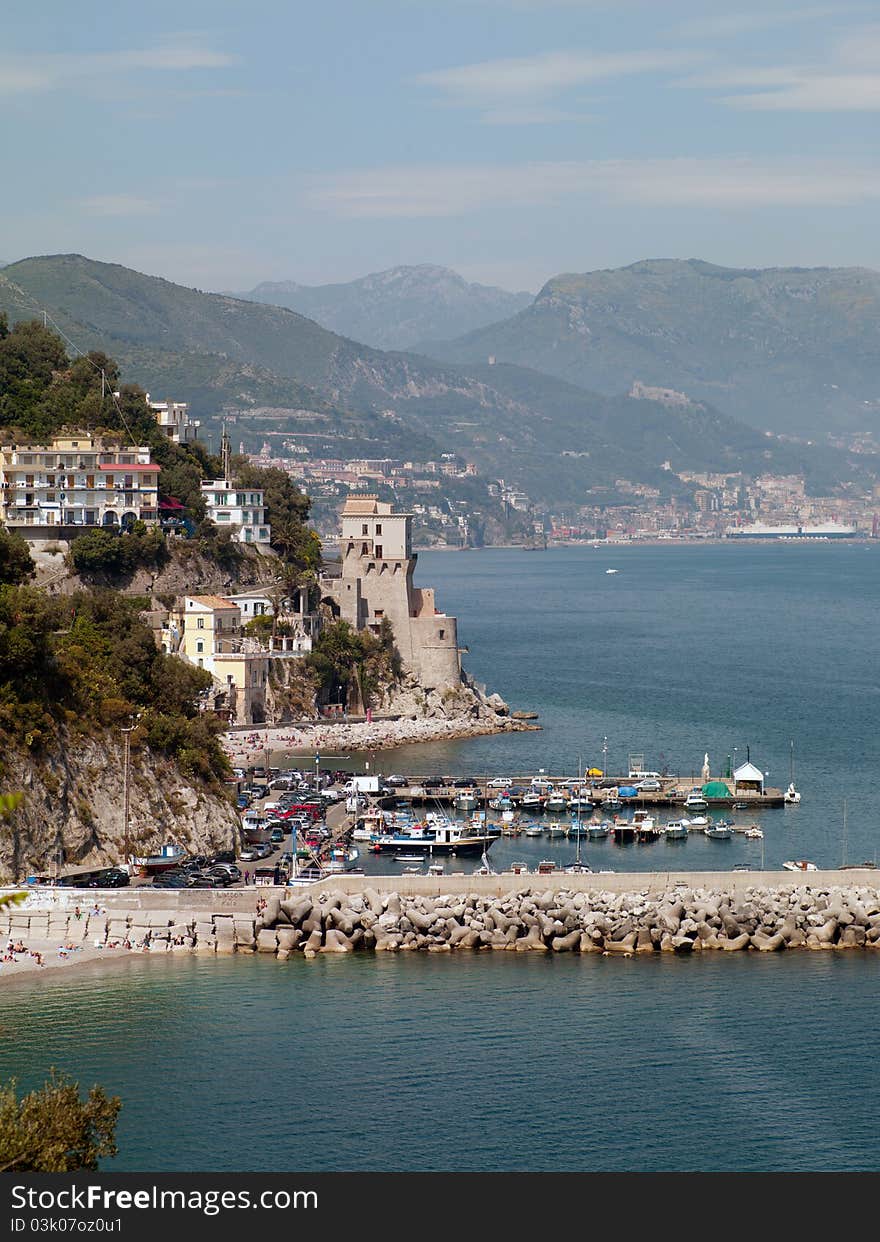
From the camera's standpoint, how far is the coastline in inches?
2435

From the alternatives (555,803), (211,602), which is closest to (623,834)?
(555,803)

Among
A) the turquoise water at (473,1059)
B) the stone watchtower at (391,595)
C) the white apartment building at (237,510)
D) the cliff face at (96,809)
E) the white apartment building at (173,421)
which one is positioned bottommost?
the turquoise water at (473,1059)

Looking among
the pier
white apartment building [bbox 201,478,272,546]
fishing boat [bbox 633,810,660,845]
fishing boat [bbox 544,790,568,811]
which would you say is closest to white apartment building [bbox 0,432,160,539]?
white apartment building [bbox 201,478,272,546]

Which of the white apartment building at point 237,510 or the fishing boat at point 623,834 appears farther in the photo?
the white apartment building at point 237,510

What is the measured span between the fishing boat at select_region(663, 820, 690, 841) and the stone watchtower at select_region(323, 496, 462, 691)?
21.4m

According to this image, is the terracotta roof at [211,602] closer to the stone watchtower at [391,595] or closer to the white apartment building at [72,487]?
the white apartment building at [72,487]

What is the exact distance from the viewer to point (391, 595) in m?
73.5

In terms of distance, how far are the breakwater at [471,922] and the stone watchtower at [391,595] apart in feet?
110

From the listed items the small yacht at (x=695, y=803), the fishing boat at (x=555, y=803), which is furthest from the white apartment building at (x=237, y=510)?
the small yacht at (x=695, y=803)

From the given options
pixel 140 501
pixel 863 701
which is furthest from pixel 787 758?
pixel 140 501

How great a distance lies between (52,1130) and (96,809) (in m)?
21.1

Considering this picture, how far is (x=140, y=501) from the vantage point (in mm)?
68875

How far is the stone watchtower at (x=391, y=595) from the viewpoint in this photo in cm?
7244

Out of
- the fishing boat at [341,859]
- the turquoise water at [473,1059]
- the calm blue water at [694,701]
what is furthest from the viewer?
the calm blue water at [694,701]
